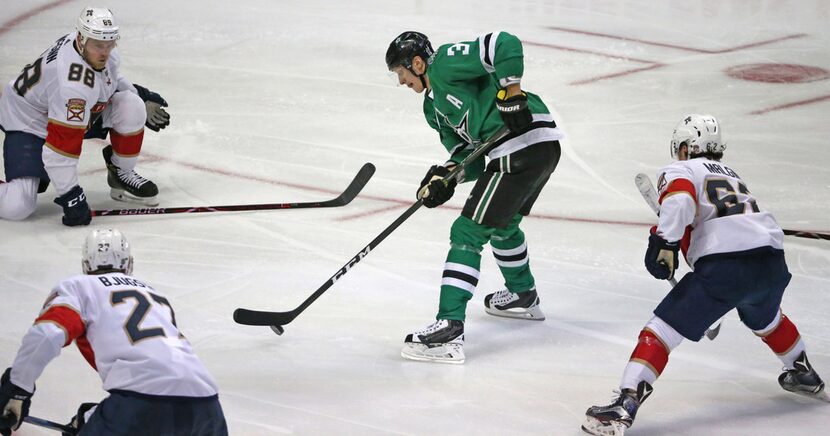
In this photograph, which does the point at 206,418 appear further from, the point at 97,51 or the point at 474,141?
the point at 97,51

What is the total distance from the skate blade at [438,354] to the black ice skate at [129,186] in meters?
2.10

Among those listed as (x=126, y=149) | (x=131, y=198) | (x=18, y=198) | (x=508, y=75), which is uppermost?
(x=508, y=75)

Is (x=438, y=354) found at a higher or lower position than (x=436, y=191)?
lower

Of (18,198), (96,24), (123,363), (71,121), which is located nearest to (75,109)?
(71,121)

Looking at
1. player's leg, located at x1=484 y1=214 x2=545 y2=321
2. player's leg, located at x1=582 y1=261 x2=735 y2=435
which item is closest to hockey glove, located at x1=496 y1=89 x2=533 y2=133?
player's leg, located at x1=484 y1=214 x2=545 y2=321

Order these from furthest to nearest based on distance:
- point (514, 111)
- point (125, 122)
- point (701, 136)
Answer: point (125, 122)
point (514, 111)
point (701, 136)

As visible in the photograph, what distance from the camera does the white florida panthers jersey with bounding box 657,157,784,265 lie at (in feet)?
11.2

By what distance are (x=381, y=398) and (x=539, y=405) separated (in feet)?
1.57

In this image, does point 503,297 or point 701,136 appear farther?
point 503,297

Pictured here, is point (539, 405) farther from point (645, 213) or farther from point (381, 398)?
point (645, 213)

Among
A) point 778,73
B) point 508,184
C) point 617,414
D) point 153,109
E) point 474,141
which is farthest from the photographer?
point 778,73

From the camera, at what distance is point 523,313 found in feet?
14.6

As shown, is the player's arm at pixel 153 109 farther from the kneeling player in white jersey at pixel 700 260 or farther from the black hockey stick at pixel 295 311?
the kneeling player in white jersey at pixel 700 260

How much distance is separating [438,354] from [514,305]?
536 millimetres
